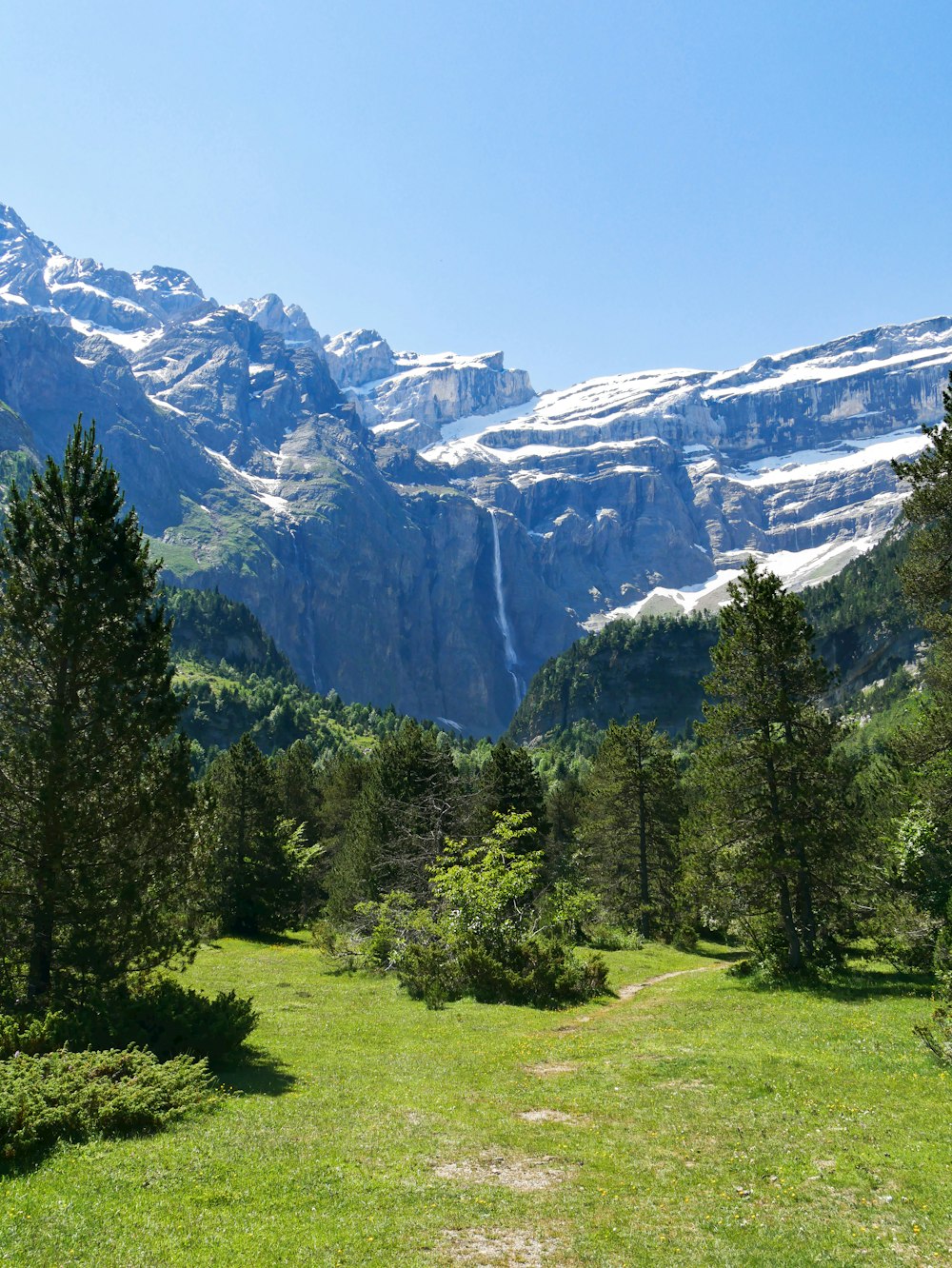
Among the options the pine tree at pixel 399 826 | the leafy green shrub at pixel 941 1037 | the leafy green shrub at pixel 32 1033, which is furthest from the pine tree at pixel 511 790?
the leafy green shrub at pixel 32 1033

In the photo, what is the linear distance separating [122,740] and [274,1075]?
31.2 feet

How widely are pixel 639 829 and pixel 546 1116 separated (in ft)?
139

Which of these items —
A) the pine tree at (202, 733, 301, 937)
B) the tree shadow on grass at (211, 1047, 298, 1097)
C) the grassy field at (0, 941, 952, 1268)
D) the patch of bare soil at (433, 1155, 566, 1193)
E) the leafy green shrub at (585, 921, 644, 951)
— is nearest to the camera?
the grassy field at (0, 941, 952, 1268)

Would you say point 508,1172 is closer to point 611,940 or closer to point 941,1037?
point 941,1037

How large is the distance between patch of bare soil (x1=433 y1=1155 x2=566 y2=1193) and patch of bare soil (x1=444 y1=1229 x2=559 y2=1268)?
1817 mm

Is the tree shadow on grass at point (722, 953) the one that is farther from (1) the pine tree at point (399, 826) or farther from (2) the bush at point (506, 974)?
(1) the pine tree at point (399, 826)

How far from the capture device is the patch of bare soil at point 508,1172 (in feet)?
44.5

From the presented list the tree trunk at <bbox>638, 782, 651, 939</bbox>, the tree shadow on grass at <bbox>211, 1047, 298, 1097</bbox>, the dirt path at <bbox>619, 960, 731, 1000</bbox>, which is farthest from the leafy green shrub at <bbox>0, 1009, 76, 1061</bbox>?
the tree trunk at <bbox>638, 782, 651, 939</bbox>

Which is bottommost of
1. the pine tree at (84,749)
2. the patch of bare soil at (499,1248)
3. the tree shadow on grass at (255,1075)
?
the tree shadow on grass at (255,1075)

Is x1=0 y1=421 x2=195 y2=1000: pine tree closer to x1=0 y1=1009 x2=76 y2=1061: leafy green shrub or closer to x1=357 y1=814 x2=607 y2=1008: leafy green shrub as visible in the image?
x1=0 y1=1009 x2=76 y2=1061: leafy green shrub

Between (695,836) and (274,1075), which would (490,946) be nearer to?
(695,836)

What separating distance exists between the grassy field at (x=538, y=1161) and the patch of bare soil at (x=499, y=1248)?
4 cm

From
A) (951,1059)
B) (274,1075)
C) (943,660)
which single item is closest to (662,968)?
(943,660)

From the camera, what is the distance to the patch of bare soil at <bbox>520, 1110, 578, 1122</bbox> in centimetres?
1720
